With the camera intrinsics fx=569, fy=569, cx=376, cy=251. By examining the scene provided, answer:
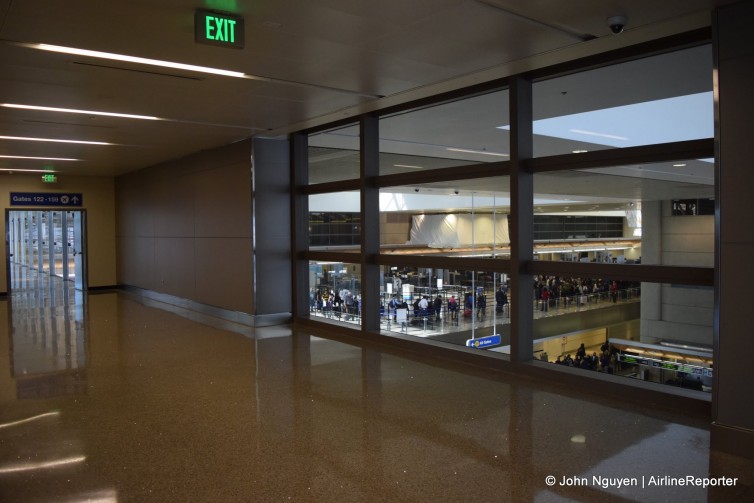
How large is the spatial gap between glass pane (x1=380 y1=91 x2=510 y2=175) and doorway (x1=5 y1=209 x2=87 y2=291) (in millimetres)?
13083

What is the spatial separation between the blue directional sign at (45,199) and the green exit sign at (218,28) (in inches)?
611

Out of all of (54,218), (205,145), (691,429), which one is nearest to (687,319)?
(691,429)

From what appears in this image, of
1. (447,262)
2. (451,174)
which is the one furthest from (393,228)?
(451,174)

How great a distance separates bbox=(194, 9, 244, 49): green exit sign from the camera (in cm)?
454

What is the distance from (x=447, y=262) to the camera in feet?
26.3

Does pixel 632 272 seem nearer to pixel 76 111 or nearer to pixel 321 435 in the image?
pixel 321 435

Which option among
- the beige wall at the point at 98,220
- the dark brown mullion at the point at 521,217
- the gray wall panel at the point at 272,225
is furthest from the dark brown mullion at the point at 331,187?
the beige wall at the point at 98,220

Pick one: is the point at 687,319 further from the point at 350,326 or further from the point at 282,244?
the point at 282,244

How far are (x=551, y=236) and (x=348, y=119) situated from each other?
13.6 ft

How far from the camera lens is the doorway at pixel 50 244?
60.7 feet

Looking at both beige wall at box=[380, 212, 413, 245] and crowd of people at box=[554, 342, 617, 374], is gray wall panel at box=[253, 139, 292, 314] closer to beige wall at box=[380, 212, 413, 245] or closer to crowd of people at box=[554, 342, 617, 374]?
beige wall at box=[380, 212, 413, 245]

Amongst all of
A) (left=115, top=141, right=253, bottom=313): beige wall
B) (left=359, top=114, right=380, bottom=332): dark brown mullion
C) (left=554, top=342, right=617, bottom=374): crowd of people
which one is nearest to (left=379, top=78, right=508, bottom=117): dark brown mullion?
(left=359, top=114, right=380, bottom=332): dark brown mullion

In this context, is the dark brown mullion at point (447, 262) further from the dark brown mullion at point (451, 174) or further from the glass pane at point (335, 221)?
the dark brown mullion at point (451, 174)

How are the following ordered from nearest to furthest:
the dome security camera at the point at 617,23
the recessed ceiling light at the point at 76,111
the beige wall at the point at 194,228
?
the dome security camera at the point at 617,23
the recessed ceiling light at the point at 76,111
the beige wall at the point at 194,228
